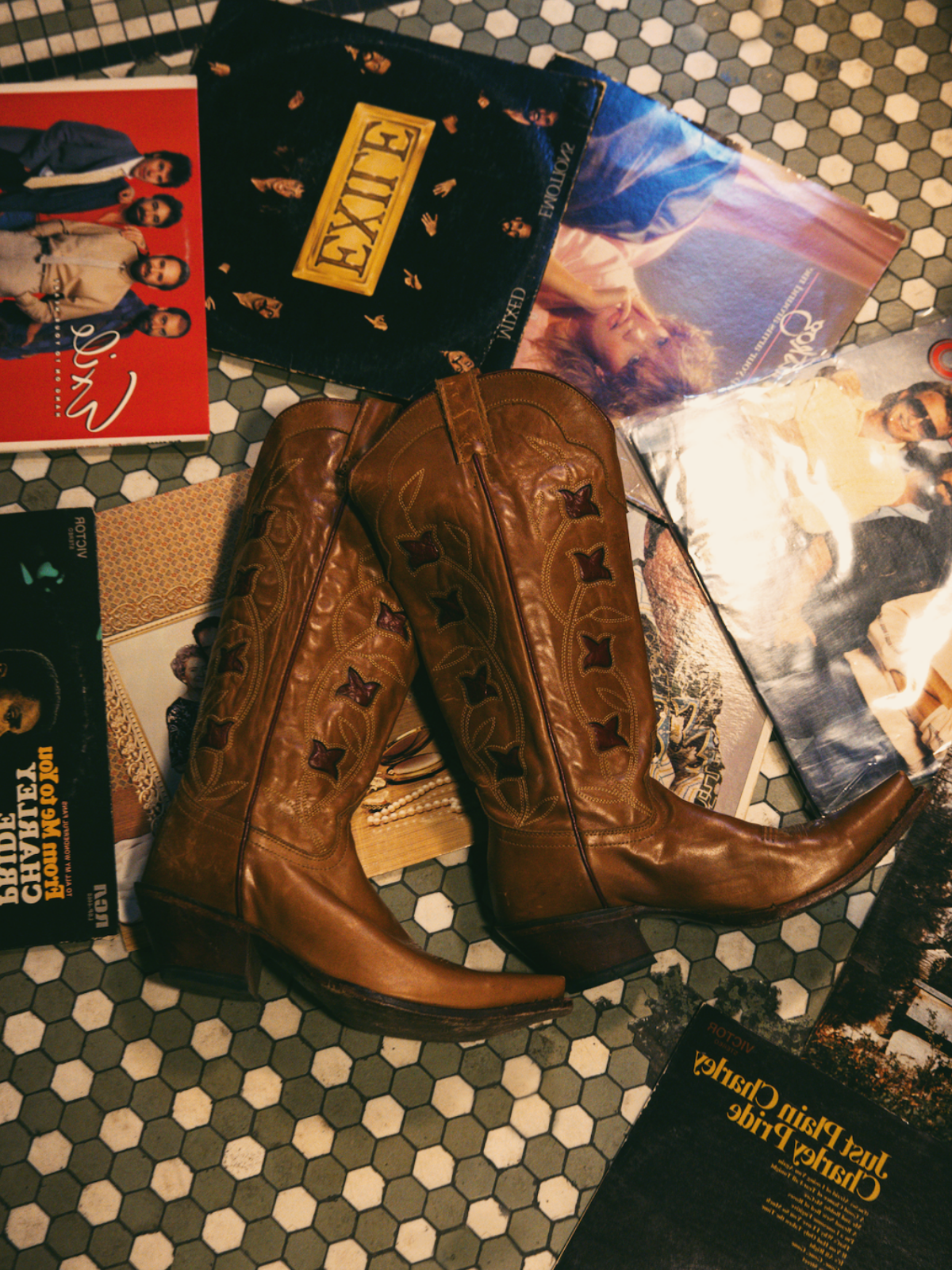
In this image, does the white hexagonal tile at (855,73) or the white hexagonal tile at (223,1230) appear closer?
the white hexagonal tile at (223,1230)

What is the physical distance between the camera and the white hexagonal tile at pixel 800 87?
1043mm

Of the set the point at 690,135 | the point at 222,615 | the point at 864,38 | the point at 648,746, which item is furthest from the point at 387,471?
the point at 864,38

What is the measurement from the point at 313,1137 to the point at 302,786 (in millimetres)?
383

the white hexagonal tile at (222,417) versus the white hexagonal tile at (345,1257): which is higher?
the white hexagonal tile at (222,417)

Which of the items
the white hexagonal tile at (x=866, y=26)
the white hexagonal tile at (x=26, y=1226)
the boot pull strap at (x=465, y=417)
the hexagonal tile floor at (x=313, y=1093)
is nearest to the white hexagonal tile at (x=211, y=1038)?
the hexagonal tile floor at (x=313, y=1093)

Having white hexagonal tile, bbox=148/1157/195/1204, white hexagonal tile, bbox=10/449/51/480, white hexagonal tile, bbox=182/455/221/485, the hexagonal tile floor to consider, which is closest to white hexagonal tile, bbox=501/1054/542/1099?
the hexagonal tile floor

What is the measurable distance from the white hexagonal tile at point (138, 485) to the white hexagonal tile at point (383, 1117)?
710mm

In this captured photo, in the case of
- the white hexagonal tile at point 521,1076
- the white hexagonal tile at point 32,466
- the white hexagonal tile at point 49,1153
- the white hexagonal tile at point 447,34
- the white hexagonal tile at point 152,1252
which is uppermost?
the white hexagonal tile at point 447,34

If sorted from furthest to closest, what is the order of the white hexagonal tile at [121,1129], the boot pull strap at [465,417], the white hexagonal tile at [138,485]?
1. the white hexagonal tile at [138,485]
2. the white hexagonal tile at [121,1129]
3. the boot pull strap at [465,417]

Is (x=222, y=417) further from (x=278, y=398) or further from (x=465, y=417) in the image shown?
(x=465, y=417)

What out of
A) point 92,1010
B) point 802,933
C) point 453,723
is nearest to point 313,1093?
point 92,1010

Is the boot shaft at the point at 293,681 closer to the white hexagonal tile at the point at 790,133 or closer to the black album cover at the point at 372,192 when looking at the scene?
the black album cover at the point at 372,192

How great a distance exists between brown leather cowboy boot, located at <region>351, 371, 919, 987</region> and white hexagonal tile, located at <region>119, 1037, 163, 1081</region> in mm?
397

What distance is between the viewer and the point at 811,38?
1.05 meters
